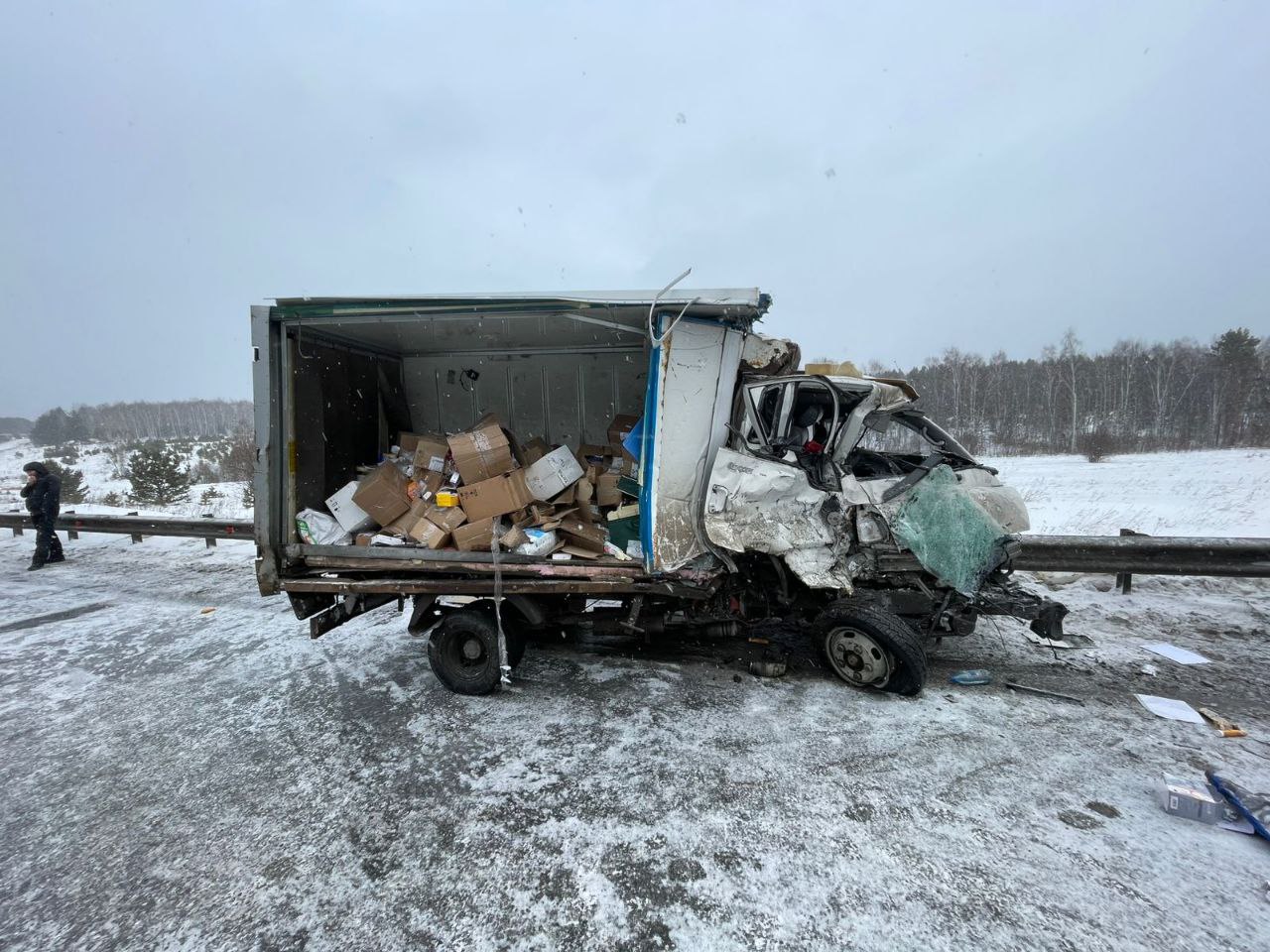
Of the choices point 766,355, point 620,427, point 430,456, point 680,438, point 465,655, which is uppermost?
point 766,355

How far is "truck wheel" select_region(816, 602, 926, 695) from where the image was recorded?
336cm

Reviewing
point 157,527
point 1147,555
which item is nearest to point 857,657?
point 1147,555

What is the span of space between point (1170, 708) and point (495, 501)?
4696 mm

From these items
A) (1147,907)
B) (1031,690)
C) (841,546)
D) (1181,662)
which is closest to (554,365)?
(841,546)

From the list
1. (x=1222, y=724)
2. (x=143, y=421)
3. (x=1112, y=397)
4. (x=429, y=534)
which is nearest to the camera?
(x=1222, y=724)

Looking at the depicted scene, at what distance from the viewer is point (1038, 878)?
2057 millimetres

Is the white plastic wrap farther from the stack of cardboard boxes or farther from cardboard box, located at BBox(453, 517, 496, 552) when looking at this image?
cardboard box, located at BBox(453, 517, 496, 552)

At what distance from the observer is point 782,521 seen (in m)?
3.32

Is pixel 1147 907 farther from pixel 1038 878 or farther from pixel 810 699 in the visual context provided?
pixel 810 699

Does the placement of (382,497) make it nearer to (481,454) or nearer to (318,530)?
(318,530)

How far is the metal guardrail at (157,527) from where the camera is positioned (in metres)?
8.34

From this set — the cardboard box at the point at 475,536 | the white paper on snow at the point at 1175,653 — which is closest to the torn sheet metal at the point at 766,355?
the cardboard box at the point at 475,536

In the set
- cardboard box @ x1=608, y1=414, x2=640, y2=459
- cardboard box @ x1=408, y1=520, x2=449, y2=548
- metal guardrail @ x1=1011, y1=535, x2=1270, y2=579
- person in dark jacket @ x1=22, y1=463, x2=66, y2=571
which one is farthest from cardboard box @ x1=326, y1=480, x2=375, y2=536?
person in dark jacket @ x1=22, y1=463, x2=66, y2=571

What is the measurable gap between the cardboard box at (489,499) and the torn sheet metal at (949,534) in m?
2.70
